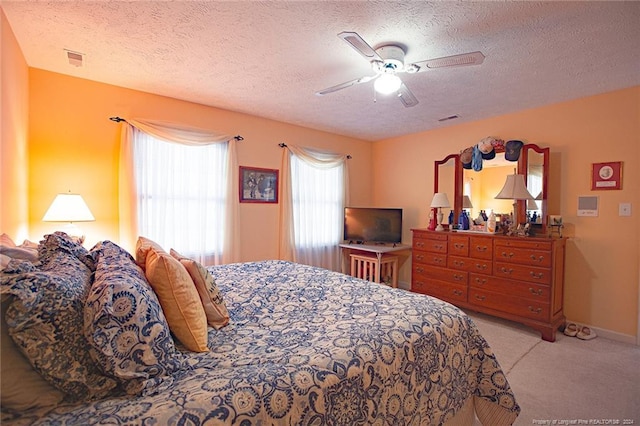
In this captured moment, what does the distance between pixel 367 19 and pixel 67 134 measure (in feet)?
9.29

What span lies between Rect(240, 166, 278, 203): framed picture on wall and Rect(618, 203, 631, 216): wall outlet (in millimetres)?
3761

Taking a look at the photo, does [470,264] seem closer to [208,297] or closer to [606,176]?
[606,176]

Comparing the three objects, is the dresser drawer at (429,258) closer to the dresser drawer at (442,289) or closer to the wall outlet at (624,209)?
the dresser drawer at (442,289)

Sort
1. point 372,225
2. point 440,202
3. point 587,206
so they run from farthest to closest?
point 372,225, point 440,202, point 587,206

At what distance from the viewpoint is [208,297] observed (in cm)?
151

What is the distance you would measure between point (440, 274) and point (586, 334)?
1455 millimetres

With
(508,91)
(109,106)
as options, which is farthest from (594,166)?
(109,106)

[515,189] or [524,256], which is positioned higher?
[515,189]

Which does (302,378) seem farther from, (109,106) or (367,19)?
(109,106)

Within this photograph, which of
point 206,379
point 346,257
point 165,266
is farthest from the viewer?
point 346,257

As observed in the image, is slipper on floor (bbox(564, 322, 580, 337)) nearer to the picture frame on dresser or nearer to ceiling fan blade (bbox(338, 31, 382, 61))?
the picture frame on dresser

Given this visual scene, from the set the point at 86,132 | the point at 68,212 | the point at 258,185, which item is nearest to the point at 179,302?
the point at 68,212

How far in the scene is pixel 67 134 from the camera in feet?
9.08

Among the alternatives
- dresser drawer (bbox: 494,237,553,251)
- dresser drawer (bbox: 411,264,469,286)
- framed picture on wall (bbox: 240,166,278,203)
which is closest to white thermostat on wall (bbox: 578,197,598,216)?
dresser drawer (bbox: 494,237,553,251)
